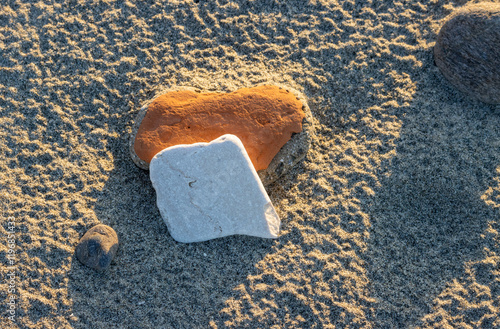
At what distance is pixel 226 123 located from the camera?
94.5 inches

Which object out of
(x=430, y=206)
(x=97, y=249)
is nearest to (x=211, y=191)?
(x=97, y=249)

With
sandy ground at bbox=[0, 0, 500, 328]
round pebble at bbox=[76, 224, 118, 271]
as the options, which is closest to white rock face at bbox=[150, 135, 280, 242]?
sandy ground at bbox=[0, 0, 500, 328]

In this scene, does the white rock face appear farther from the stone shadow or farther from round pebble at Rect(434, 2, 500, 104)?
round pebble at Rect(434, 2, 500, 104)

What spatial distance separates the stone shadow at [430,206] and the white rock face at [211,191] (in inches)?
29.1

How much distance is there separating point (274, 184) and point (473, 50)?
5.20ft

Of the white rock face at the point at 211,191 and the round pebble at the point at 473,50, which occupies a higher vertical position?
the round pebble at the point at 473,50

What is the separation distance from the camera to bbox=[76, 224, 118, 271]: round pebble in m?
2.18

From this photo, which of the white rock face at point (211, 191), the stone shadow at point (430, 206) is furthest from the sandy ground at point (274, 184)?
the white rock face at point (211, 191)

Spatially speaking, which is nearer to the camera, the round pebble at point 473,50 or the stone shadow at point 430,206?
the stone shadow at point 430,206

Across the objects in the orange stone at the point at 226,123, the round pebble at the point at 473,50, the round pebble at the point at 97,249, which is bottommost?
the round pebble at the point at 97,249

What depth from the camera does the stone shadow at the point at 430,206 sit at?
7.30ft

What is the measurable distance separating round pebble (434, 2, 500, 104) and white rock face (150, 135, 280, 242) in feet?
5.12

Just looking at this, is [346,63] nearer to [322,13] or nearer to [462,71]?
[322,13]

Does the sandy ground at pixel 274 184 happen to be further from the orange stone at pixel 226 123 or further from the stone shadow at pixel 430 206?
the orange stone at pixel 226 123
